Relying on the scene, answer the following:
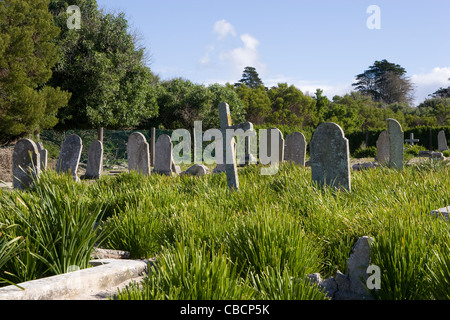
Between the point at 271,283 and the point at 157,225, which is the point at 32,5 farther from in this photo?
the point at 271,283

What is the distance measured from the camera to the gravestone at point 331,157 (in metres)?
6.97

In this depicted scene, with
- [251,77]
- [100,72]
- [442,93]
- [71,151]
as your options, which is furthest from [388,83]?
[71,151]

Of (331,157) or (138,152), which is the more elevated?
(138,152)

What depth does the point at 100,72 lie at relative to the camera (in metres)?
21.8

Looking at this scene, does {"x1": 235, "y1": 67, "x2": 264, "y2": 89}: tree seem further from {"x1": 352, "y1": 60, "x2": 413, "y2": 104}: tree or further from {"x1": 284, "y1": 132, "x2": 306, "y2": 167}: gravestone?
{"x1": 284, "y1": 132, "x2": 306, "y2": 167}: gravestone

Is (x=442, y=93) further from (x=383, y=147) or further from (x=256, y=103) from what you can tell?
(x=383, y=147)

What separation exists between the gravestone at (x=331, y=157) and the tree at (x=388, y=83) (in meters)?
65.1

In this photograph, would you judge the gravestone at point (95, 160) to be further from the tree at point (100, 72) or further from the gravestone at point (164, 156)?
the tree at point (100, 72)

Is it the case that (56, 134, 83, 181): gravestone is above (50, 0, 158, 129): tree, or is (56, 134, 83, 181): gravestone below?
below

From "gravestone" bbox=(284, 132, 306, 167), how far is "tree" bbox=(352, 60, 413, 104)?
196 ft

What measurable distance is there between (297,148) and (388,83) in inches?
2433

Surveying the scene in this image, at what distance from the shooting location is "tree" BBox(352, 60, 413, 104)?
6794 centimetres

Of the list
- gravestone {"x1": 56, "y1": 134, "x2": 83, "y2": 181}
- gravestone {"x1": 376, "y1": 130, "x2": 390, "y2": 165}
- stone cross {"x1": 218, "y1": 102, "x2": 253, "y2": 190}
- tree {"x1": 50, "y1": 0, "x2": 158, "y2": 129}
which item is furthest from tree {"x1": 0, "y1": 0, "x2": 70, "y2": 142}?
gravestone {"x1": 376, "y1": 130, "x2": 390, "y2": 165}
